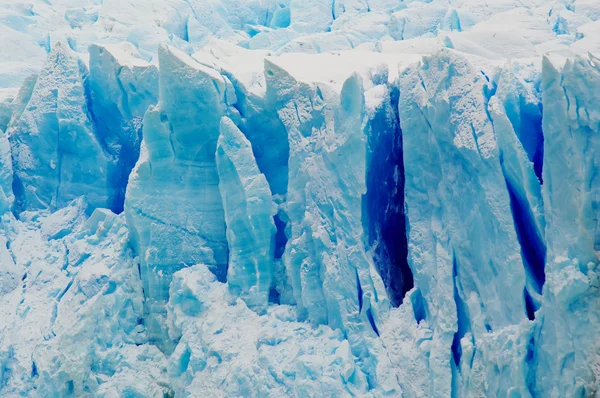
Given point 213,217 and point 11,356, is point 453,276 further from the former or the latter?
point 11,356

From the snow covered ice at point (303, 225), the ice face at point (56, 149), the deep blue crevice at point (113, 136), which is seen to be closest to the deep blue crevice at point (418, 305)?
the snow covered ice at point (303, 225)

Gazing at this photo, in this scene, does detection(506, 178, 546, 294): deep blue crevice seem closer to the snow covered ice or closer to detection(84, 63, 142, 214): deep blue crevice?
the snow covered ice

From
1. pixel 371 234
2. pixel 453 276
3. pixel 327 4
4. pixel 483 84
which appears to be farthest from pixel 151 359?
pixel 327 4

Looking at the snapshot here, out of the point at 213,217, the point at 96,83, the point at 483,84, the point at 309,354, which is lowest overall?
the point at 309,354

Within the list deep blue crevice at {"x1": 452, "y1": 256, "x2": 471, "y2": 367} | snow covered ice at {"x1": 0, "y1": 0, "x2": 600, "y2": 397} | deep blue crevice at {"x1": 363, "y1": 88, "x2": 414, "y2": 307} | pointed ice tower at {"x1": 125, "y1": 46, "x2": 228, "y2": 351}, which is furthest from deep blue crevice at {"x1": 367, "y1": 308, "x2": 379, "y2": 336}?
pointed ice tower at {"x1": 125, "y1": 46, "x2": 228, "y2": 351}

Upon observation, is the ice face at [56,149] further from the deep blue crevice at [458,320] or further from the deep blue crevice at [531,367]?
the deep blue crevice at [531,367]

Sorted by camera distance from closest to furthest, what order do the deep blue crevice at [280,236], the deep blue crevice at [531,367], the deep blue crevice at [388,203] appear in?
the deep blue crevice at [531,367] → the deep blue crevice at [388,203] → the deep blue crevice at [280,236]
